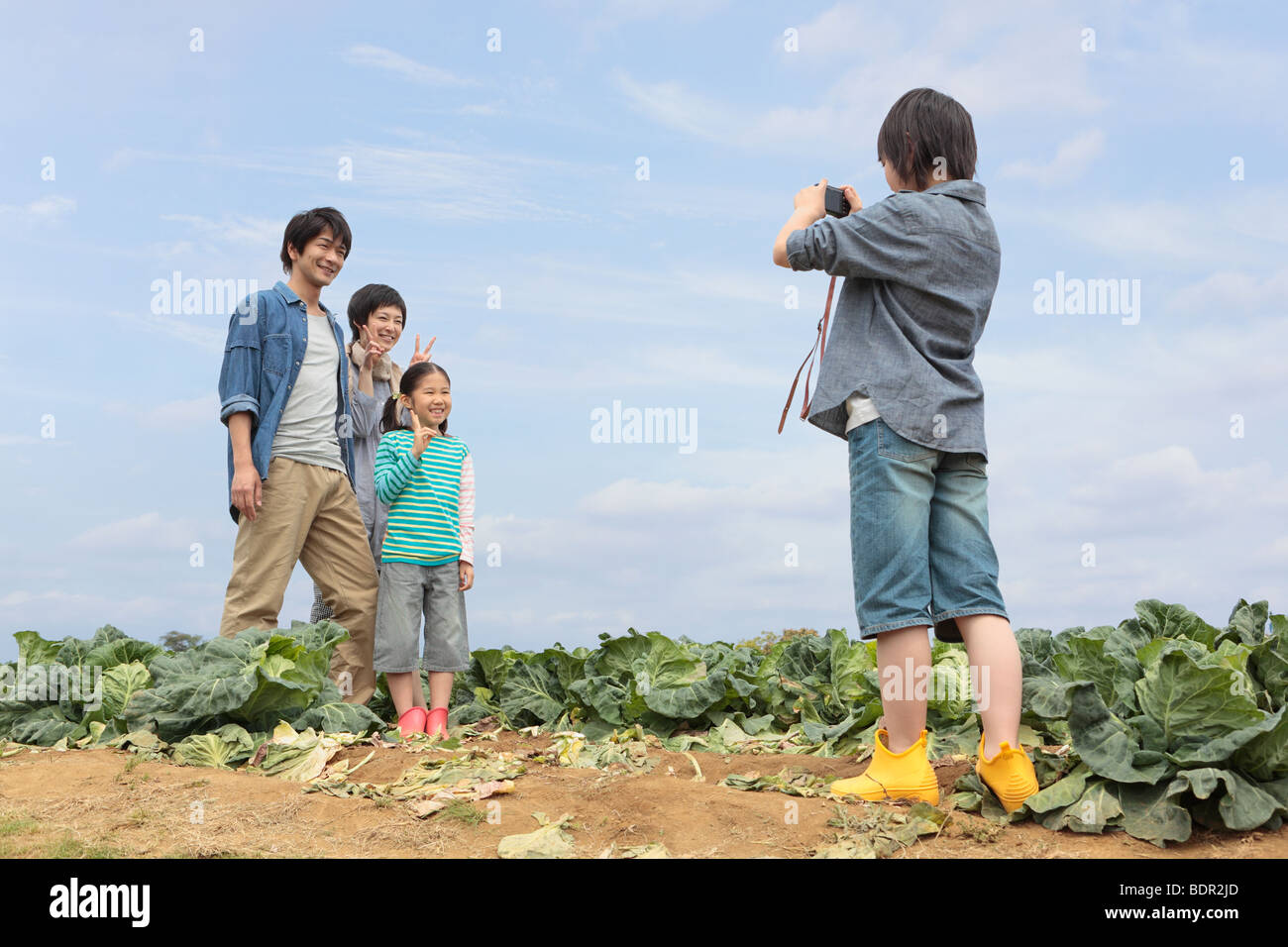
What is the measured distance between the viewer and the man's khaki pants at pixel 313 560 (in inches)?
232

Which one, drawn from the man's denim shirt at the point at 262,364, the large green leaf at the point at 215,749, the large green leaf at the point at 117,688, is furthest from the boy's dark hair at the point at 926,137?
the large green leaf at the point at 117,688

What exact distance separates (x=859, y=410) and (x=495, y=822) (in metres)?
2.04

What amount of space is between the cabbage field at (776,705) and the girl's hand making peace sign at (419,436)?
1.17 metres

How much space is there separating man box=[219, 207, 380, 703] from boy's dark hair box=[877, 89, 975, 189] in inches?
142

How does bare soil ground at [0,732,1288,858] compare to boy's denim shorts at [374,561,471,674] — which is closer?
bare soil ground at [0,732,1288,858]

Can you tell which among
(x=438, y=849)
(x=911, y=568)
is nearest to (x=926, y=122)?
(x=911, y=568)

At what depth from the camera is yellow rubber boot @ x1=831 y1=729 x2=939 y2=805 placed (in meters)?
3.87

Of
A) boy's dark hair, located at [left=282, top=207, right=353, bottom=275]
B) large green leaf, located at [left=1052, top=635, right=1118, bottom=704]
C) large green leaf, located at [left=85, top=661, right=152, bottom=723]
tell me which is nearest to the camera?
large green leaf, located at [left=1052, top=635, right=1118, bottom=704]

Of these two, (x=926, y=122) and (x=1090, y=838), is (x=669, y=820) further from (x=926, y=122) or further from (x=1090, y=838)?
(x=926, y=122)

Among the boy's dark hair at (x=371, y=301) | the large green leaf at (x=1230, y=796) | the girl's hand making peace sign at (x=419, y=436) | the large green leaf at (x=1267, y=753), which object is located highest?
the boy's dark hair at (x=371, y=301)

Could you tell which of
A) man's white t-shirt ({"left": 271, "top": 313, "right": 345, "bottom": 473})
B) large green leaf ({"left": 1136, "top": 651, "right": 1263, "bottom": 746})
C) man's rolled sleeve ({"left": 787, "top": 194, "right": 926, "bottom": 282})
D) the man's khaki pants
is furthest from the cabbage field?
man's rolled sleeve ({"left": 787, "top": 194, "right": 926, "bottom": 282})

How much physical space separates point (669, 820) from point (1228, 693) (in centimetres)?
205

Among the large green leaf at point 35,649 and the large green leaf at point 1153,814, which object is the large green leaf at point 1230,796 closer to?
the large green leaf at point 1153,814

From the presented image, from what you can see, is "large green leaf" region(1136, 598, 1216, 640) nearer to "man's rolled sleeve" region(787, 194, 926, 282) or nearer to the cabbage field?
the cabbage field
